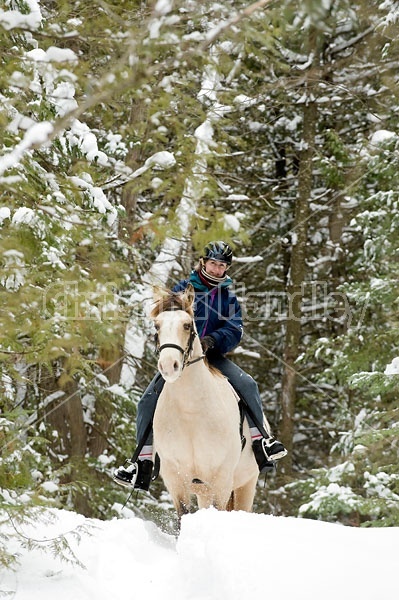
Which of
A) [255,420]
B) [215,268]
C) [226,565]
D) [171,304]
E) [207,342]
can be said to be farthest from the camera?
[255,420]

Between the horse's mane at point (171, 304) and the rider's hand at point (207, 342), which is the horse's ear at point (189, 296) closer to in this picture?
the horse's mane at point (171, 304)

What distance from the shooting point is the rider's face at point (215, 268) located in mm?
6926

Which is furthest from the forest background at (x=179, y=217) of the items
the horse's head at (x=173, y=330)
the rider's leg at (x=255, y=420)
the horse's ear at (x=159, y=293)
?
the rider's leg at (x=255, y=420)

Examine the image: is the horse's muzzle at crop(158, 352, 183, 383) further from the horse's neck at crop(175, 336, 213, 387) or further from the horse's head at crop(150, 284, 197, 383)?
the horse's neck at crop(175, 336, 213, 387)

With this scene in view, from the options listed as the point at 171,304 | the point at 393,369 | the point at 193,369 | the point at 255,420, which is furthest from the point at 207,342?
the point at 393,369

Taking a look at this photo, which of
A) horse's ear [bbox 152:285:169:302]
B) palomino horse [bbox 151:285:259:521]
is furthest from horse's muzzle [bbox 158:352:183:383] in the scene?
horse's ear [bbox 152:285:169:302]

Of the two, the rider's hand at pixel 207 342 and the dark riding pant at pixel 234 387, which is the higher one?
the rider's hand at pixel 207 342

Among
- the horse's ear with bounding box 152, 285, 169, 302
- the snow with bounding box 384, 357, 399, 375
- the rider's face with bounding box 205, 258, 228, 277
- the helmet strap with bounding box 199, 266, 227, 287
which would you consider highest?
the horse's ear with bounding box 152, 285, 169, 302

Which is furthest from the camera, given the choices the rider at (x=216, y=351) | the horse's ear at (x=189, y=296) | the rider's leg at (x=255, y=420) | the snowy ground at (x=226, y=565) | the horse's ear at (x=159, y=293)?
the rider's leg at (x=255, y=420)

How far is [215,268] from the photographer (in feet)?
22.8

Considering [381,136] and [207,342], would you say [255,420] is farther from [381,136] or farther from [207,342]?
[381,136]

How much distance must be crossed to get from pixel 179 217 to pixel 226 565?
2.09 meters

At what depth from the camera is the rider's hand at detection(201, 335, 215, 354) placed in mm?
6480

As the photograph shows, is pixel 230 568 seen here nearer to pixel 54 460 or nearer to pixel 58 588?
pixel 58 588
